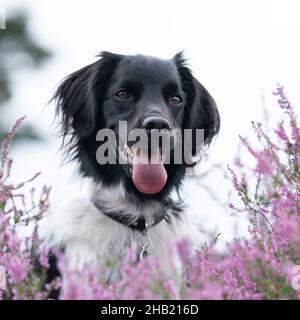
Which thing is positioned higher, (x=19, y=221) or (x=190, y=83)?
(x=190, y=83)

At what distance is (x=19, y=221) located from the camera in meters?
3.18

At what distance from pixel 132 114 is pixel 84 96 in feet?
1.71

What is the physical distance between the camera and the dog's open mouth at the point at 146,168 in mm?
4207

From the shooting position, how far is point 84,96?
4.84m

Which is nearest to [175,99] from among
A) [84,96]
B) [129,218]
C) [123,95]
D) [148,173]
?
[123,95]

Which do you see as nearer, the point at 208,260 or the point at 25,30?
the point at 208,260

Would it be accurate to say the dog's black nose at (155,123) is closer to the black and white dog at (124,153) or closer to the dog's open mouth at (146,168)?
the black and white dog at (124,153)

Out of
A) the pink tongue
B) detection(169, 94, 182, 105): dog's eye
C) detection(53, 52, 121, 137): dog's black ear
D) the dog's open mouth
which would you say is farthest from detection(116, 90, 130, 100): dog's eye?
the pink tongue

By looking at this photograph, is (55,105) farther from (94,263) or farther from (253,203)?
(253,203)

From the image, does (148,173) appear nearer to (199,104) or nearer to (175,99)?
(175,99)

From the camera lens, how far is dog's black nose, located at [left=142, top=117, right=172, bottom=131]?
417cm

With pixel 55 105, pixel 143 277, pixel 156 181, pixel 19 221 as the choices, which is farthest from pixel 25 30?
pixel 143 277
